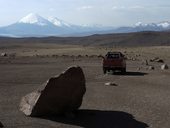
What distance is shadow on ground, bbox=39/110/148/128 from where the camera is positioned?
50.9 feet

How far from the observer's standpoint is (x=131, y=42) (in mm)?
154625

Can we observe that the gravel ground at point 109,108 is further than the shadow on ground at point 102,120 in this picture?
Yes

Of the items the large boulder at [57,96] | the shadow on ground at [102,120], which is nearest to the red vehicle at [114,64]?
the shadow on ground at [102,120]

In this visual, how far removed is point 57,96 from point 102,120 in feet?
5.62

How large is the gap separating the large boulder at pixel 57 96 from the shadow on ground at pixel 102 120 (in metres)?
0.39

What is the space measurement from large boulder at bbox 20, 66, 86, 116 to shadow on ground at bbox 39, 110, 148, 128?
391 millimetres

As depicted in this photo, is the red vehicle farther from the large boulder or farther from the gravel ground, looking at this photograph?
the large boulder

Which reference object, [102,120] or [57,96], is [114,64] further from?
[102,120]

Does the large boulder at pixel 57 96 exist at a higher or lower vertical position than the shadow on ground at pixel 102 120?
higher

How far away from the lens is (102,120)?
1642cm

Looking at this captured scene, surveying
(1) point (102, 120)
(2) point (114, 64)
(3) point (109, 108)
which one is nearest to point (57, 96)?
(1) point (102, 120)

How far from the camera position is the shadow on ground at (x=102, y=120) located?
15.5 m

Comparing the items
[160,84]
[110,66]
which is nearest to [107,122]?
[160,84]

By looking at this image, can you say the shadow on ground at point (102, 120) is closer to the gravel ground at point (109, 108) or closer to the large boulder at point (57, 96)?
the gravel ground at point (109, 108)
